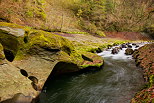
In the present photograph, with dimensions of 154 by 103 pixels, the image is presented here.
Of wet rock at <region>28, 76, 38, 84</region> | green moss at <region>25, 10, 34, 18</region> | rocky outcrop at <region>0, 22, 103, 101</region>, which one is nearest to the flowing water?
wet rock at <region>28, 76, 38, 84</region>

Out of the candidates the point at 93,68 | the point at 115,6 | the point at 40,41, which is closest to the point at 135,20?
the point at 115,6

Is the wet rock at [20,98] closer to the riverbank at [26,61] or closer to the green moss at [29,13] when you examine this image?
the riverbank at [26,61]

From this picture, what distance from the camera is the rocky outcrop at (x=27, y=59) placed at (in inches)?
168

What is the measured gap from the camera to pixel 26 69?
17.5 feet

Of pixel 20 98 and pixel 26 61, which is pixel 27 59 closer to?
pixel 26 61

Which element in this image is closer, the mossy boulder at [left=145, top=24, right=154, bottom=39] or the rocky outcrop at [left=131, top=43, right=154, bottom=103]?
the rocky outcrop at [left=131, top=43, right=154, bottom=103]

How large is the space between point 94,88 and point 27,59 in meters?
3.67

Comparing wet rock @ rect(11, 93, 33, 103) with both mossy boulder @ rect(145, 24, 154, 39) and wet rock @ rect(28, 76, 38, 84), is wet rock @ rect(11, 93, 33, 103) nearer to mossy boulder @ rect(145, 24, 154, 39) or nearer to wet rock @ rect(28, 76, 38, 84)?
wet rock @ rect(28, 76, 38, 84)

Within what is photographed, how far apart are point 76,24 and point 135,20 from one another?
20120 millimetres

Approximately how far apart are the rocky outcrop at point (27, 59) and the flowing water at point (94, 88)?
0.85 meters

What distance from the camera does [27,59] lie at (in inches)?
225

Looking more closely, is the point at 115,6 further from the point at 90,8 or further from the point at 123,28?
the point at 90,8

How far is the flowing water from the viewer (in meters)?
5.30

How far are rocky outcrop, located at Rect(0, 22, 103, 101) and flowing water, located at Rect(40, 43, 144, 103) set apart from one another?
2.79 ft
